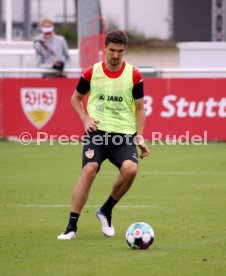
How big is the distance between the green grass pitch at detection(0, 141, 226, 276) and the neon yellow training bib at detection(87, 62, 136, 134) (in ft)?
3.57

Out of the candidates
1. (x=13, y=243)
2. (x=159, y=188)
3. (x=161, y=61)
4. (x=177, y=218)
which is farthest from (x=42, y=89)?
(x=161, y=61)

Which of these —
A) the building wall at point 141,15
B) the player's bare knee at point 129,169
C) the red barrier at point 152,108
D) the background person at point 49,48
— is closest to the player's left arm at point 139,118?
the player's bare knee at point 129,169

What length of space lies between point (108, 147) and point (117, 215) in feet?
6.16

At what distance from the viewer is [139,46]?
37.3 meters

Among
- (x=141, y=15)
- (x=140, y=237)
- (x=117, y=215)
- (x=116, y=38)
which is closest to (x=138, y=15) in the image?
(x=141, y=15)

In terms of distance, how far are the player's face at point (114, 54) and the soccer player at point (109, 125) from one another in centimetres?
1

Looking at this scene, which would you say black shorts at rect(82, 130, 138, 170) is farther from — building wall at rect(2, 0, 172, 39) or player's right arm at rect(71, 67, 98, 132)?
building wall at rect(2, 0, 172, 39)

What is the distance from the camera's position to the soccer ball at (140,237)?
10164 mm

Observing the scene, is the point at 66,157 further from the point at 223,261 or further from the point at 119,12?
Answer: the point at 119,12

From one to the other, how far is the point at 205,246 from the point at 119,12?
106 feet

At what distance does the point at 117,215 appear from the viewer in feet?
41.6

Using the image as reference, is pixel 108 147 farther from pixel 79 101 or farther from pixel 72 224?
pixel 72 224

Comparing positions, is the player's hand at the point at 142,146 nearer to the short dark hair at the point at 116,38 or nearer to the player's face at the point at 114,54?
the player's face at the point at 114,54

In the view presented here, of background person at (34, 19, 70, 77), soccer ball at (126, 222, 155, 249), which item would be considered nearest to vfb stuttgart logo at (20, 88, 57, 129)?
background person at (34, 19, 70, 77)
